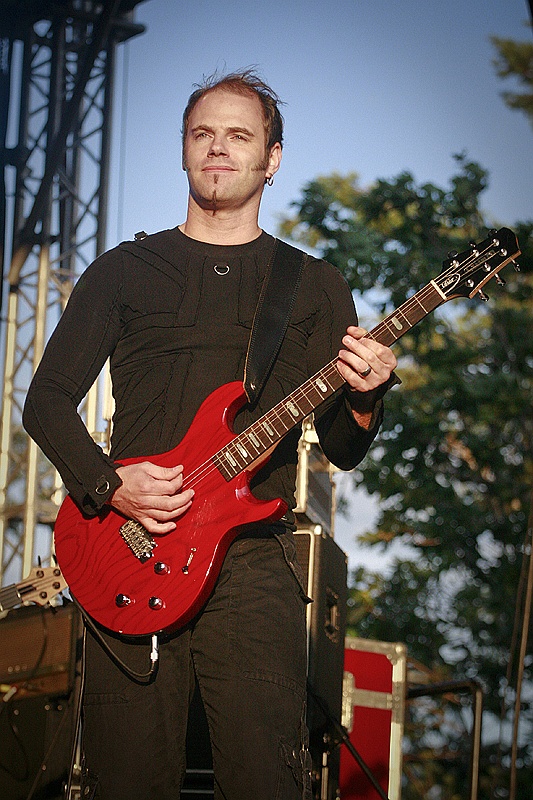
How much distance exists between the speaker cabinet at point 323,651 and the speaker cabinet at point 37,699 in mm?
889

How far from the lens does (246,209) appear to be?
2.47 metres

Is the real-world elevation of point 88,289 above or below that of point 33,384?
above

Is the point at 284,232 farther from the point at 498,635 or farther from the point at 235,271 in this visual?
the point at 235,271

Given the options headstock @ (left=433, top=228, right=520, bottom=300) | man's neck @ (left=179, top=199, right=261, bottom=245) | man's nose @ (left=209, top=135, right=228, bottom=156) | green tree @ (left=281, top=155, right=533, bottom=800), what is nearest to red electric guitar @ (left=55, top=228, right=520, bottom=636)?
headstock @ (left=433, top=228, right=520, bottom=300)

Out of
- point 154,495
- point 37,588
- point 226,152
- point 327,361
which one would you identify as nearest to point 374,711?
point 37,588

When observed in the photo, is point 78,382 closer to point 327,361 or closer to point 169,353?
point 169,353

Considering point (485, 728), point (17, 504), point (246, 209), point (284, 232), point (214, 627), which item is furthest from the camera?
point (284, 232)

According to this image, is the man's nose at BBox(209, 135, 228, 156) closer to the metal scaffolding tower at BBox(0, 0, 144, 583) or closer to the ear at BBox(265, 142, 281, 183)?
the ear at BBox(265, 142, 281, 183)

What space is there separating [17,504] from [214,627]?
5.08 meters

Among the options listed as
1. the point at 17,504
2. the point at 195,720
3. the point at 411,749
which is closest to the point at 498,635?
the point at 411,749

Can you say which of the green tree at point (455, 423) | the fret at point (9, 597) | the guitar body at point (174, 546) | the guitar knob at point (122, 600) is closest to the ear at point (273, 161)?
the guitar body at point (174, 546)

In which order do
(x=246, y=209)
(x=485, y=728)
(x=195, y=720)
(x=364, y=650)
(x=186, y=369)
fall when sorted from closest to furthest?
(x=186, y=369) < (x=246, y=209) < (x=195, y=720) < (x=364, y=650) < (x=485, y=728)

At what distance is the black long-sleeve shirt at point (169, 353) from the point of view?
2.28m

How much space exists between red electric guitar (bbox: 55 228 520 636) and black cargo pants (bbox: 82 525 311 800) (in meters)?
0.06
